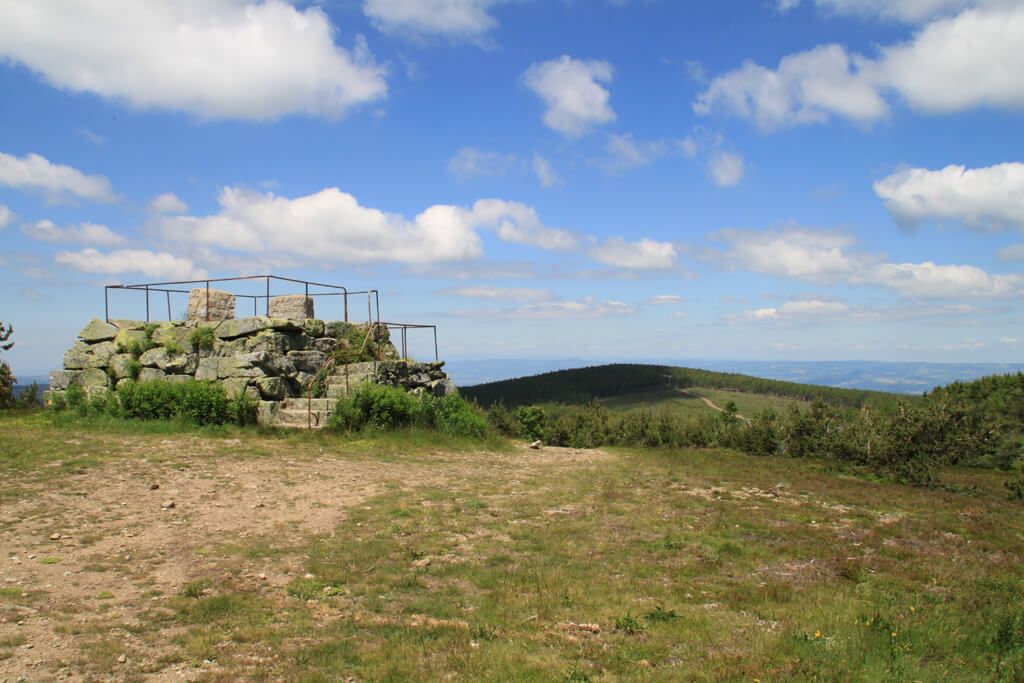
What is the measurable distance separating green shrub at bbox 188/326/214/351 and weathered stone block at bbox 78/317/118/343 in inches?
151

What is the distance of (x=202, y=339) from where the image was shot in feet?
70.0

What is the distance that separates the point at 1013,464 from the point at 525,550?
22629 millimetres

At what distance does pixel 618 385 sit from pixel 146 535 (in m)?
77.9

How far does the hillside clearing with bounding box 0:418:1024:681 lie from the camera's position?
566cm

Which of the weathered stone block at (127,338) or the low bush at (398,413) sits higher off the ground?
the weathered stone block at (127,338)

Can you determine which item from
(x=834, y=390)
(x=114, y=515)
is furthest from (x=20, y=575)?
(x=834, y=390)

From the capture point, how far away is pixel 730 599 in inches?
285

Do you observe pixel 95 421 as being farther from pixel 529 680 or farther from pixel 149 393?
pixel 529 680

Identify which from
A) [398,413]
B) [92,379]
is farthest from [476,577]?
[92,379]

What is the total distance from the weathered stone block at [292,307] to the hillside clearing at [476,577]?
8799 millimetres

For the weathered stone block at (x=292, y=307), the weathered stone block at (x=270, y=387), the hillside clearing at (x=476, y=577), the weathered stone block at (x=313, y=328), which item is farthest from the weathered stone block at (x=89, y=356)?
the hillside clearing at (x=476, y=577)

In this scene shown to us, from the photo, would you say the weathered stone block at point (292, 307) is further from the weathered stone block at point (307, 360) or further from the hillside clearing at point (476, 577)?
the hillside clearing at point (476, 577)

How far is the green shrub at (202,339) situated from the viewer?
21.3m

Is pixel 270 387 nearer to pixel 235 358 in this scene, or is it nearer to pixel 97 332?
pixel 235 358
